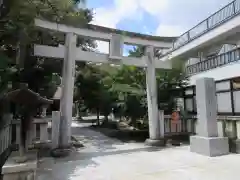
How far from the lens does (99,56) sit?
9.15 metres

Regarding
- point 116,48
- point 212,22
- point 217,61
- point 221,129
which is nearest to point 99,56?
point 116,48

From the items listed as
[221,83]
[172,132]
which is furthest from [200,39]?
[172,132]

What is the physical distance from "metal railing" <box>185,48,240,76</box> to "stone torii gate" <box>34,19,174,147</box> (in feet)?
11.1

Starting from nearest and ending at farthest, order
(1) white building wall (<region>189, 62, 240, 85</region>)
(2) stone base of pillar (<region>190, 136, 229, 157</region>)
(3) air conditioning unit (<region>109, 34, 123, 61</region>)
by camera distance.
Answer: (2) stone base of pillar (<region>190, 136, 229, 157</region>)
(3) air conditioning unit (<region>109, 34, 123, 61</region>)
(1) white building wall (<region>189, 62, 240, 85</region>)

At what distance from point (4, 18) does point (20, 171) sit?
3832 mm

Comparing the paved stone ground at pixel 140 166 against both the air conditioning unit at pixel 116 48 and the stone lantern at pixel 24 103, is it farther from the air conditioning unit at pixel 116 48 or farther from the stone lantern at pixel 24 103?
the air conditioning unit at pixel 116 48

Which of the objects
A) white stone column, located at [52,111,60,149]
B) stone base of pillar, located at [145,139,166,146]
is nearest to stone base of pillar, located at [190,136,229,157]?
stone base of pillar, located at [145,139,166,146]

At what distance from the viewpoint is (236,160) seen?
6.83m

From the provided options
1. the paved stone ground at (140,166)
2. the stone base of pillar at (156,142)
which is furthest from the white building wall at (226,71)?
the paved stone ground at (140,166)

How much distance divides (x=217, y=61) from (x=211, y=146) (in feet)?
21.5

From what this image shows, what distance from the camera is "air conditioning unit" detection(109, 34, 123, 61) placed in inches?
362

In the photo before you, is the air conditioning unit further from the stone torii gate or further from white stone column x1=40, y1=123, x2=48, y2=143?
white stone column x1=40, y1=123, x2=48, y2=143

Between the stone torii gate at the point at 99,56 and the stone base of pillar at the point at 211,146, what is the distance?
2069mm

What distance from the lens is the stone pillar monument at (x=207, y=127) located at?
7.67 m
